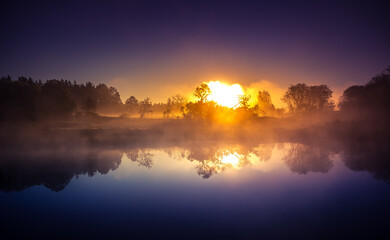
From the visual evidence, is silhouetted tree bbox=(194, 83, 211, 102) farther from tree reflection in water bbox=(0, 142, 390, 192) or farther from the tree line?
tree reflection in water bbox=(0, 142, 390, 192)

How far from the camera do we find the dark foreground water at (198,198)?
10.8 metres

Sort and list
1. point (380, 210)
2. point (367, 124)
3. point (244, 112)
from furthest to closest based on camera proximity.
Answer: point (244, 112) → point (367, 124) → point (380, 210)

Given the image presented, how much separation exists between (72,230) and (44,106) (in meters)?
63.4

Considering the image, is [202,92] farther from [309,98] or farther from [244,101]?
[309,98]

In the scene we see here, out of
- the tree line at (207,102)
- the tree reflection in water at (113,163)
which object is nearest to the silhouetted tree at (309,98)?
the tree line at (207,102)

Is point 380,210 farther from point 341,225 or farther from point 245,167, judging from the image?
point 245,167

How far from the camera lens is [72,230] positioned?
36.2 feet

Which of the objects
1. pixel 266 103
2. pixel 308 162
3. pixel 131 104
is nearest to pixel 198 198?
pixel 308 162

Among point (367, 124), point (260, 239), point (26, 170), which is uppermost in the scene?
point (367, 124)

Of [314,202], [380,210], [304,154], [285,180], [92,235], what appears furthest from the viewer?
[304,154]

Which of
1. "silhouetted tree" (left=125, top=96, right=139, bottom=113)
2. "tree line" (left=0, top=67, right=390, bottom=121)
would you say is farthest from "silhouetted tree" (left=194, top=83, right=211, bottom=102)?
"silhouetted tree" (left=125, top=96, right=139, bottom=113)

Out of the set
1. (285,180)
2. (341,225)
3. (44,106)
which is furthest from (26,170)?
(44,106)

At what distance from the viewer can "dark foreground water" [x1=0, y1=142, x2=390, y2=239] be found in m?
10.8

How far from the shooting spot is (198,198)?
15070 millimetres
